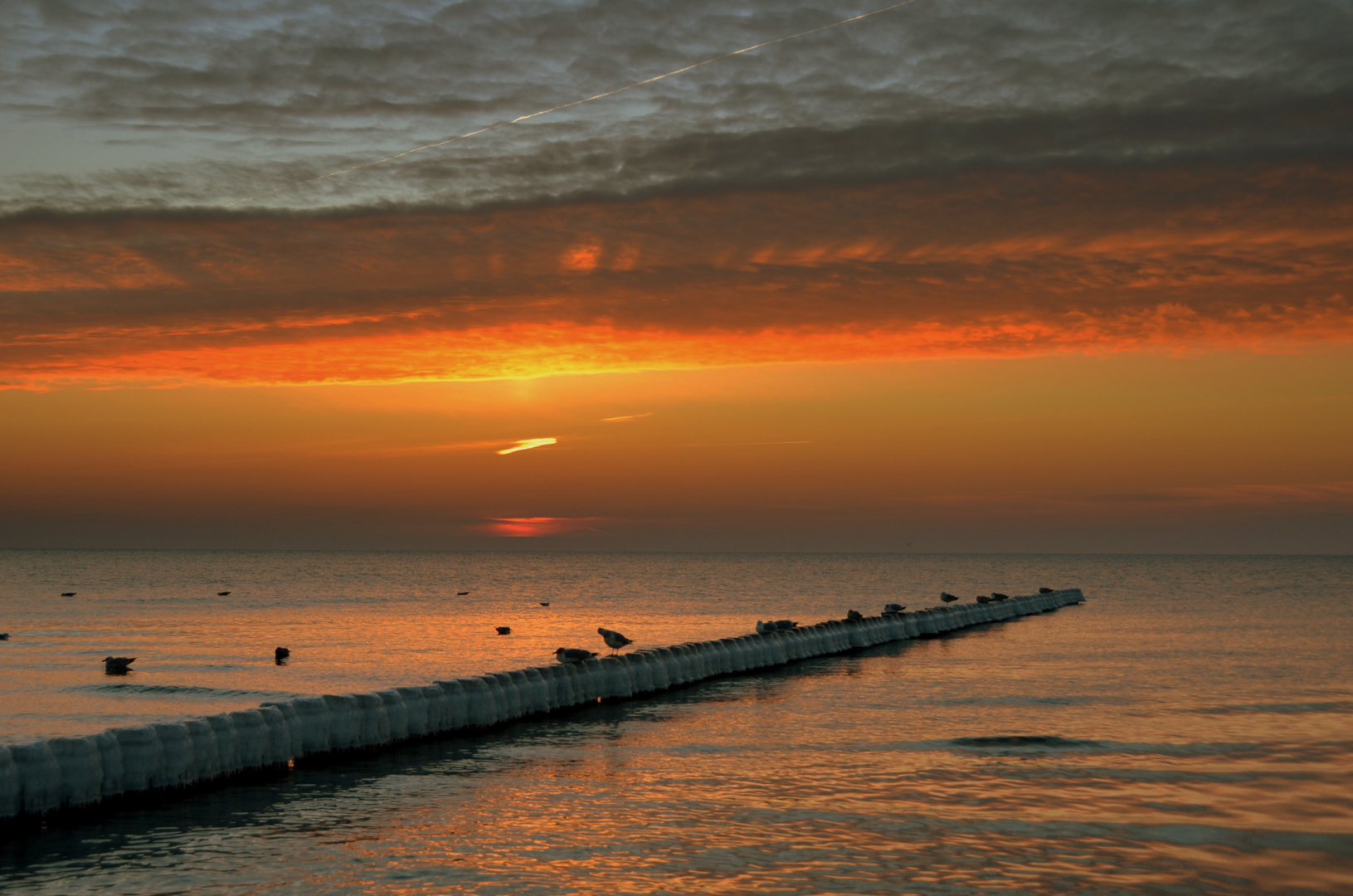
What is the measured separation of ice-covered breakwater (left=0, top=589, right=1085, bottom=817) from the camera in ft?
50.3

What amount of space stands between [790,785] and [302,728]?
27.3ft

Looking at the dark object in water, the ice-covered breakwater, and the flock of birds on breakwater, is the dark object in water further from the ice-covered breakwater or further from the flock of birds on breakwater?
the ice-covered breakwater

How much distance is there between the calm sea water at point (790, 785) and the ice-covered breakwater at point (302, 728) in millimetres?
642

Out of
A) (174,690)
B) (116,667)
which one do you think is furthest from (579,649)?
(116,667)

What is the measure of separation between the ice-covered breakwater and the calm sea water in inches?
25.3

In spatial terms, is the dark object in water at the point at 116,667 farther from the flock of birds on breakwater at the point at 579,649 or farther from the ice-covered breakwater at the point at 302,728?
the ice-covered breakwater at the point at 302,728

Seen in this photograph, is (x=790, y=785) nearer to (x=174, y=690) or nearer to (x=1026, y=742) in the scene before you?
(x=1026, y=742)

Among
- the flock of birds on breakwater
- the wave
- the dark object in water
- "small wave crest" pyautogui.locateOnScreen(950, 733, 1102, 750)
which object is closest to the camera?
"small wave crest" pyautogui.locateOnScreen(950, 733, 1102, 750)

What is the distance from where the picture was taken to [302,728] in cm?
1958

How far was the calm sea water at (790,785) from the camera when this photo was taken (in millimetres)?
12695

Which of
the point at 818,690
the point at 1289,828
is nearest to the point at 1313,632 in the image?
the point at 818,690

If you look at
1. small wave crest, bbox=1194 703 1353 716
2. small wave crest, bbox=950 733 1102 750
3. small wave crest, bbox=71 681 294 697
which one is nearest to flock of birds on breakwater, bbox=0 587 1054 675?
small wave crest, bbox=71 681 294 697

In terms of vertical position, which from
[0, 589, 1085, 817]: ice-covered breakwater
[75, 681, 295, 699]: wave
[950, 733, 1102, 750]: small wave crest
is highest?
[75, 681, 295, 699]: wave

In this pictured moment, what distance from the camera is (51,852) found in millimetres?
13641
